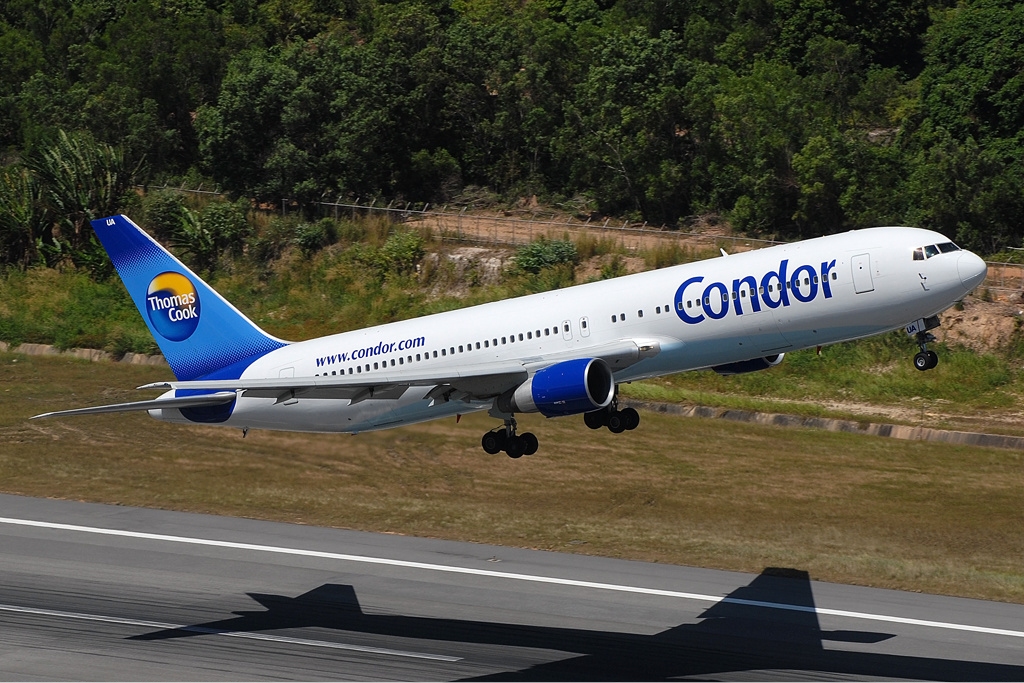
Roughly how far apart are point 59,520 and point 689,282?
31191 mm

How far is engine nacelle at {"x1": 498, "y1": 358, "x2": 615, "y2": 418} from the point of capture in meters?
41.6

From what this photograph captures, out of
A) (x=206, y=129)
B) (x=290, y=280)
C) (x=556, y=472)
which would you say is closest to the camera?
(x=556, y=472)

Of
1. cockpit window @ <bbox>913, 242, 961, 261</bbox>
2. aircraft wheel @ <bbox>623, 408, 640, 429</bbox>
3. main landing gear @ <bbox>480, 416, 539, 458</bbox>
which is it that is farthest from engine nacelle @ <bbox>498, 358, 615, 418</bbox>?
cockpit window @ <bbox>913, 242, 961, 261</bbox>

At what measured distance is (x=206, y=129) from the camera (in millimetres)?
98938

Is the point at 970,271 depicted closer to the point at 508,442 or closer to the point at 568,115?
the point at 508,442

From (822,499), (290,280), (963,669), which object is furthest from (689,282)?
(290,280)

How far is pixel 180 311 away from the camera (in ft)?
172

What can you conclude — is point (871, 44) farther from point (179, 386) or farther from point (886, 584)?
point (179, 386)

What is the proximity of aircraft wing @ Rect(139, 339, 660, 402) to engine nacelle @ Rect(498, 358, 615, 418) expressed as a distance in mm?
786

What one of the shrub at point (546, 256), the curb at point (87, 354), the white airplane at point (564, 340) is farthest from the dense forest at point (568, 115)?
the white airplane at point (564, 340)

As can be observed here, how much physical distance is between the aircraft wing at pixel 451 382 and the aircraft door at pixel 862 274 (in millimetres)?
6384

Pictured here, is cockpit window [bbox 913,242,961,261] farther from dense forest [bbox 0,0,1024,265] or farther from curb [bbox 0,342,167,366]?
curb [bbox 0,342,167,366]

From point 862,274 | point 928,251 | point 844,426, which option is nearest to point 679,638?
point 862,274

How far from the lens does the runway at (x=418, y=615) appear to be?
144 feet
